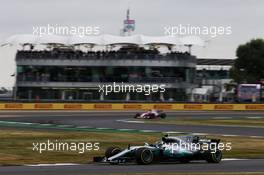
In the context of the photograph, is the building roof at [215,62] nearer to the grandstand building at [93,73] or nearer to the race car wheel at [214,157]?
the grandstand building at [93,73]

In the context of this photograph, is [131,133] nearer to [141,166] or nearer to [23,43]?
[141,166]

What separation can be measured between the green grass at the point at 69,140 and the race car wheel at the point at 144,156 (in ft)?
7.68

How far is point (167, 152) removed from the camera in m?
22.2

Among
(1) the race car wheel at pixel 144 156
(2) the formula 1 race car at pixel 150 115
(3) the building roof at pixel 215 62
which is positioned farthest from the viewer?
(3) the building roof at pixel 215 62

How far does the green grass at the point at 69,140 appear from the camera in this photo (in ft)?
78.1

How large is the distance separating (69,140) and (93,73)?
47.5 metres

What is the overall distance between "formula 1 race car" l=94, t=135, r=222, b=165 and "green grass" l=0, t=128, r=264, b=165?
1.76m

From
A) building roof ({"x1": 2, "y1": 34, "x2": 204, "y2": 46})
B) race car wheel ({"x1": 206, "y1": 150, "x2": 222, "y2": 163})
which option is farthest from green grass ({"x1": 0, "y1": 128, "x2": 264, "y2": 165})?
building roof ({"x1": 2, "y1": 34, "x2": 204, "y2": 46})

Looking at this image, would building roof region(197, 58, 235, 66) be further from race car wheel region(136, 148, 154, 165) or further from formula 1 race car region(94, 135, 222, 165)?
race car wheel region(136, 148, 154, 165)

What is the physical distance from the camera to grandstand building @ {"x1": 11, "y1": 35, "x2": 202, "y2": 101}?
7681 cm

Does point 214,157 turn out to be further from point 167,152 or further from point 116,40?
point 116,40

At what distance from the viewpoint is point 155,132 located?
3866 cm

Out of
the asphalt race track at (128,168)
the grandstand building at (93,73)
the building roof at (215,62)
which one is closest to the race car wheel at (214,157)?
the asphalt race track at (128,168)

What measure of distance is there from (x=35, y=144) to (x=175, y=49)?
5921cm
